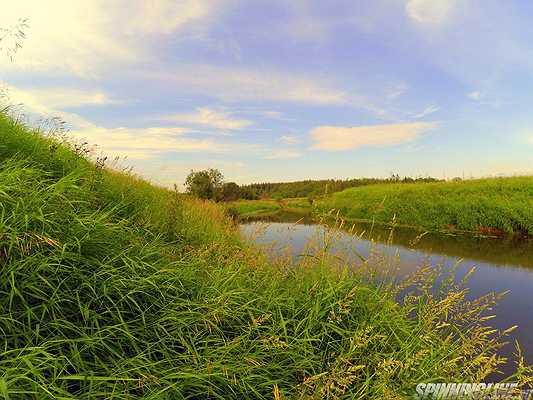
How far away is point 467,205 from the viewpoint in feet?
68.3

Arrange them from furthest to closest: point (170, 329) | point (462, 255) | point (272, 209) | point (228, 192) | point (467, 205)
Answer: point (272, 209) → point (228, 192) → point (467, 205) → point (462, 255) → point (170, 329)

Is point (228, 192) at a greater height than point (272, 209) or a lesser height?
greater

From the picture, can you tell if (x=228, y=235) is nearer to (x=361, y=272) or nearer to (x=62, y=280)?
(x=361, y=272)

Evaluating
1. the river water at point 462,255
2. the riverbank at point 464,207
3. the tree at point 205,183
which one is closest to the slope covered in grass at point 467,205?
the riverbank at point 464,207

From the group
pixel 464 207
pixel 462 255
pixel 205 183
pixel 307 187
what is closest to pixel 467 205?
pixel 464 207

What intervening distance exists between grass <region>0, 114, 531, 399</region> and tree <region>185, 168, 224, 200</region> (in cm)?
2023

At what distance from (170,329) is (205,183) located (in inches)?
891

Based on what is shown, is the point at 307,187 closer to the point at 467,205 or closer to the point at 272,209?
the point at 272,209

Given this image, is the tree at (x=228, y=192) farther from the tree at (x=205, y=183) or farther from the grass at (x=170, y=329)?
the grass at (x=170, y=329)

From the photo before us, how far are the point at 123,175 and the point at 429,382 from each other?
7.39 metres

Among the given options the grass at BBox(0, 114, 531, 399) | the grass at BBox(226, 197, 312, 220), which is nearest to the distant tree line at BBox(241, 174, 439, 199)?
the grass at BBox(226, 197, 312, 220)

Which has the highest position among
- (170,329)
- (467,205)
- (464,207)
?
(467,205)

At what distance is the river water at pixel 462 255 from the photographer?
4.75 meters

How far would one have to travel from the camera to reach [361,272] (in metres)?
4.37
